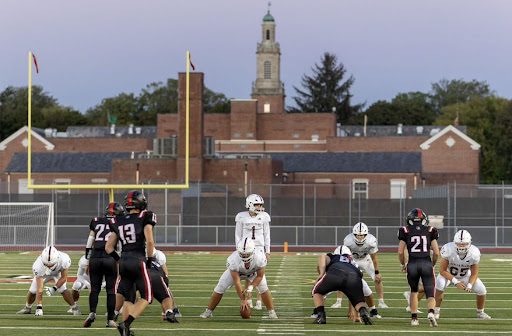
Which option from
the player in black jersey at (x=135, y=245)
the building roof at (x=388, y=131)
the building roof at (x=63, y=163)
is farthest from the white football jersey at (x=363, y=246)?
the building roof at (x=388, y=131)

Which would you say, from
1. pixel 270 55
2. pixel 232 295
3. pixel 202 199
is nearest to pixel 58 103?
pixel 270 55

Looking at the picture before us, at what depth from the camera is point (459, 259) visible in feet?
46.6

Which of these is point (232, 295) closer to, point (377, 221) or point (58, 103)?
point (377, 221)

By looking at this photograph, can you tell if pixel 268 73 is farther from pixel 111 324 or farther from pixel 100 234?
pixel 111 324

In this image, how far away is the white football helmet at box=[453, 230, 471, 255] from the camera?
13922 millimetres

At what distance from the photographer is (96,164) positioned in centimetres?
5906

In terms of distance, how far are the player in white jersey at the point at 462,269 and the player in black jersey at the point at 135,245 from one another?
4537 mm

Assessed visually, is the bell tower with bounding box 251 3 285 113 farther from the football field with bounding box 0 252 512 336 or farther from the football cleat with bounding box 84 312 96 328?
the football cleat with bounding box 84 312 96 328

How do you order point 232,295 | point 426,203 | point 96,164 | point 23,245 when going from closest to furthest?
point 232,295 < point 23,245 < point 426,203 < point 96,164

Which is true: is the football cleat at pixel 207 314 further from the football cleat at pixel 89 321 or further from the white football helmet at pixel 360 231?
the white football helmet at pixel 360 231

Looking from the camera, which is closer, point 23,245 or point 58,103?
point 23,245

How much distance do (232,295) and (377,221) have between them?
22082 mm

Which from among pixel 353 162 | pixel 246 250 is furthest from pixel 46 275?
pixel 353 162

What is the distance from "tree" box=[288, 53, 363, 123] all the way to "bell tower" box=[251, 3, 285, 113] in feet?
48.6
